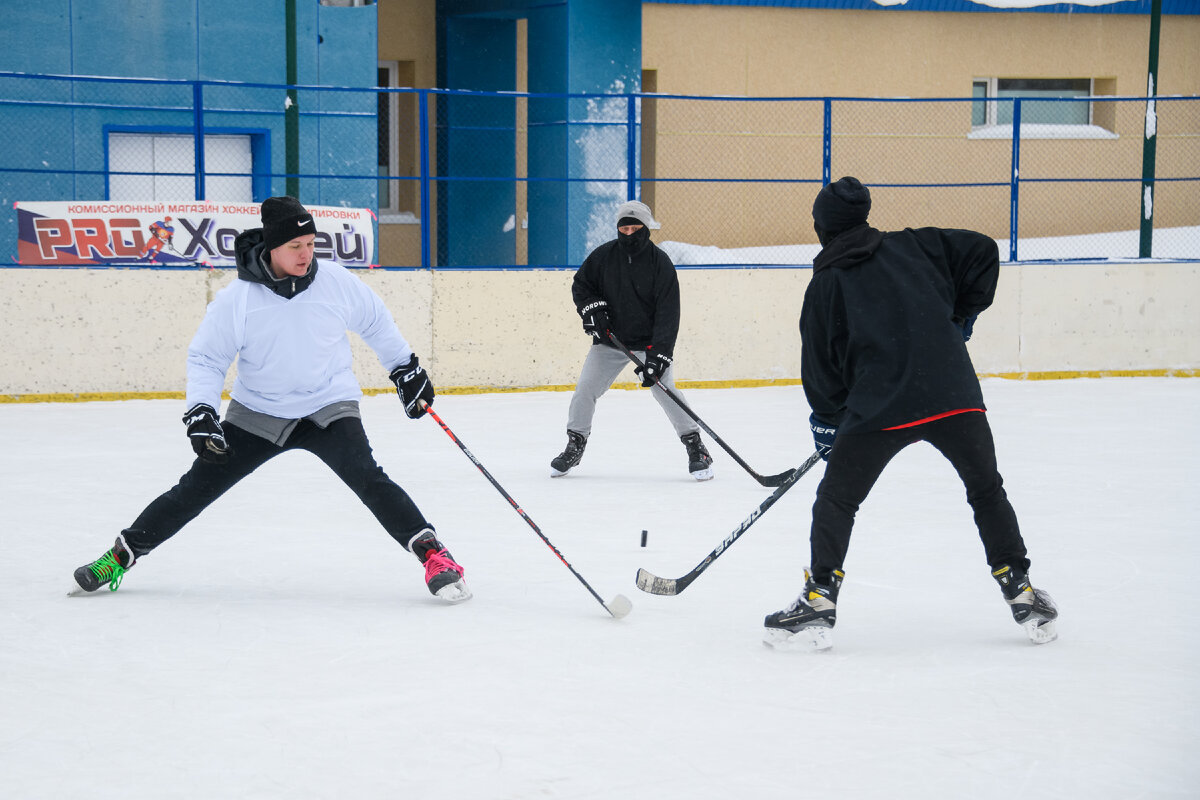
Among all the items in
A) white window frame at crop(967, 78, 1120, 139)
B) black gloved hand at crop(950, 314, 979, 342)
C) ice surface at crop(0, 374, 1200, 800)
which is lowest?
ice surface at crop(0, 374, 1200, 800)

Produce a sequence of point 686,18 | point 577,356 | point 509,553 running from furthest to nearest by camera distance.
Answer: point 686,18 → point 577,356 → point 509,553

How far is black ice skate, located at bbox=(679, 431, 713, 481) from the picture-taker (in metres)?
6.47

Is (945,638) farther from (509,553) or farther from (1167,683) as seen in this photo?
(509,553)

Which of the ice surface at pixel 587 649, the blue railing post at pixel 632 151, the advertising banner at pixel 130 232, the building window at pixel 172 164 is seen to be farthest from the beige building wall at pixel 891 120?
the ice surface at pixel 587 649

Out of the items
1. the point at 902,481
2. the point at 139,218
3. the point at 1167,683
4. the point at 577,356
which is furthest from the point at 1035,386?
the point at 1167,683

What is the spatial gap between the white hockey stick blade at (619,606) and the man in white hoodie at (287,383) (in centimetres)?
46

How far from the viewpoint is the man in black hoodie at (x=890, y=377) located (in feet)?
11.9

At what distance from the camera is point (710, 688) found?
11.2 ft

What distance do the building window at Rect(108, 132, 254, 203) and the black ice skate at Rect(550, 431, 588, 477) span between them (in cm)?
613

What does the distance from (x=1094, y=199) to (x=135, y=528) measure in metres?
13.8

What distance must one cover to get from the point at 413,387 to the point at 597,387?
2.49 metres

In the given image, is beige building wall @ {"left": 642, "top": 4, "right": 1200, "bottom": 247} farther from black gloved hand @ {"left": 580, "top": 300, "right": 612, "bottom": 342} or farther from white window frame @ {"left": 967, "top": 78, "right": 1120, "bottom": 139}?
black gloved hand @ {"left": 580, "top": 300, "right": 612, "bottom": 342}

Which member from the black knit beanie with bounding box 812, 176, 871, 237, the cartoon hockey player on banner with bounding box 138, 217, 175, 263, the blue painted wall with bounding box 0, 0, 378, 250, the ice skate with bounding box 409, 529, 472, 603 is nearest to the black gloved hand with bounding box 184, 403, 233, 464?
the ice skate with bounding box 409, 529, 472, 603

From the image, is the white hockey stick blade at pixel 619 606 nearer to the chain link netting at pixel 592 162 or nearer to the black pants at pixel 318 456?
the black pants at pixel 318 456
